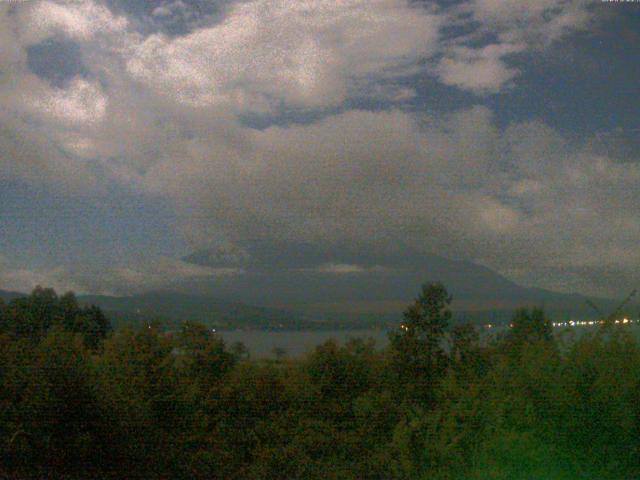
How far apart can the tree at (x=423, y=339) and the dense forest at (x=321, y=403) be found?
0.08 feet

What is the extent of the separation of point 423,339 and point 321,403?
2398mm

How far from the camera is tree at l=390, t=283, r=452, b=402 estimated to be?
455 inches

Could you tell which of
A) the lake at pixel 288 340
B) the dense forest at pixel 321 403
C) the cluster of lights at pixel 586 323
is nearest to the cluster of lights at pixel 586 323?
the cluster of lights at pixel 586 323

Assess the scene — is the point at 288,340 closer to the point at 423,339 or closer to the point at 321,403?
the point at 321,403

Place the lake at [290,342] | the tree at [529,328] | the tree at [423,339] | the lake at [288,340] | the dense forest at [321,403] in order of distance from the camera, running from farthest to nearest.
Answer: the lake at [290,342]
the lake at [288,340]
the tree at [423,339]
the tree at [529,328]
the dense forest at [321,403]

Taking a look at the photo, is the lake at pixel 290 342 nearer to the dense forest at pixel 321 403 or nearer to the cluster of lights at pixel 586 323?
the dense forest at pixel 321 403

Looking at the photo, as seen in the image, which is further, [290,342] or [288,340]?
[288,340]

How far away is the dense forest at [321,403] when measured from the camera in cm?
618

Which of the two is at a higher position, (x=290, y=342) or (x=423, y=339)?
(x=423, y=339)

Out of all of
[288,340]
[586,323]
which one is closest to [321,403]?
[288,340]

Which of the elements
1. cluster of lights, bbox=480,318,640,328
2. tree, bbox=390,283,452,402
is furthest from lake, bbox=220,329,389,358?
cluster of lights, bbox=480,318,640,328

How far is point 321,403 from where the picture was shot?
1267 cm

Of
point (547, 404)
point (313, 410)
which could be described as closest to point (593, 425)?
point (547, 404)

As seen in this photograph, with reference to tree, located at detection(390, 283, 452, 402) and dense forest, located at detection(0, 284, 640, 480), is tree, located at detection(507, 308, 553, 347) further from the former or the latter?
tree, located at detection(390, 283, 452, 402)
